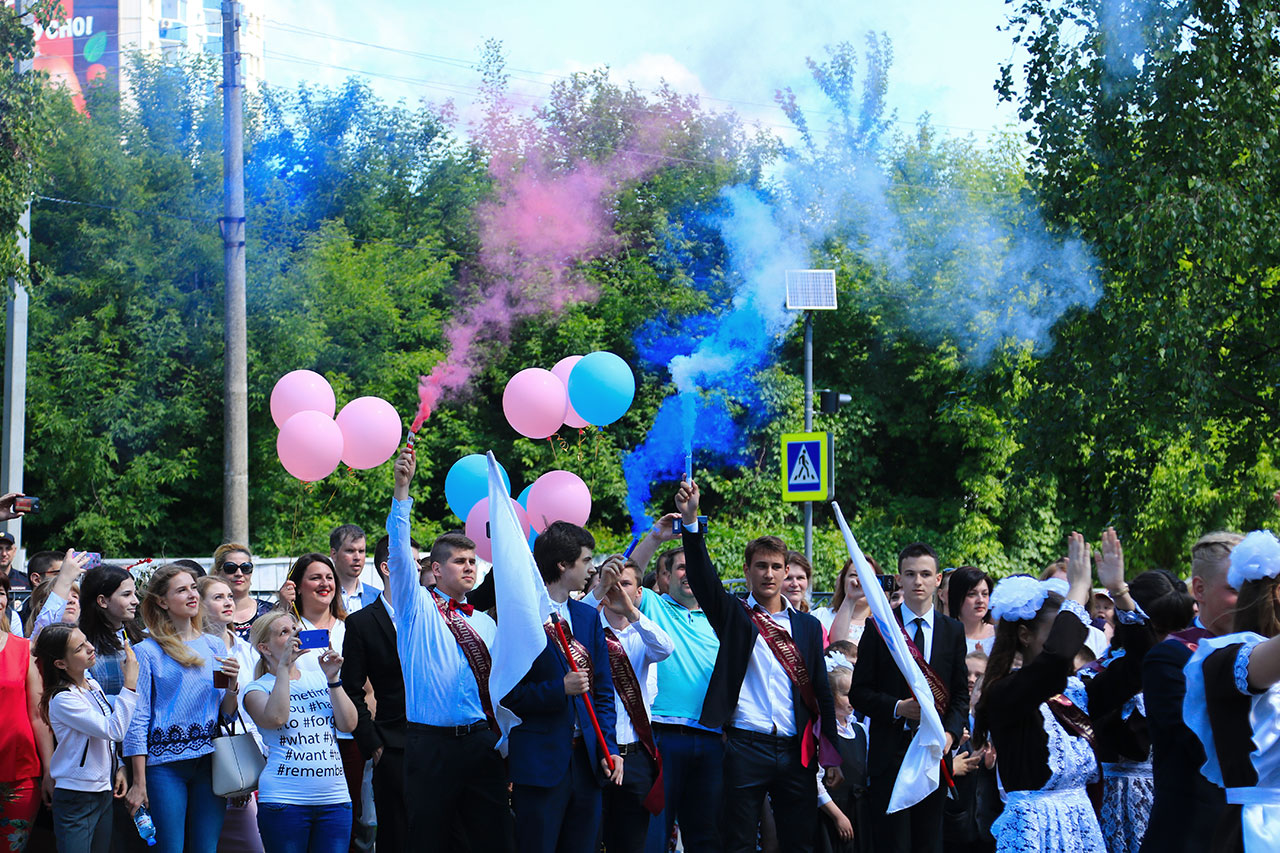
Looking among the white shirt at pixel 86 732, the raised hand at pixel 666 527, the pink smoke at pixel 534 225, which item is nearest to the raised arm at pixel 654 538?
the raised hand at pixel 666 527

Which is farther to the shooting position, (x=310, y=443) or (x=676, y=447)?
(x=676, y=447)

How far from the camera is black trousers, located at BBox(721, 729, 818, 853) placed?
646 cm

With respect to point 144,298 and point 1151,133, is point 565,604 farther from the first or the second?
point 144,298

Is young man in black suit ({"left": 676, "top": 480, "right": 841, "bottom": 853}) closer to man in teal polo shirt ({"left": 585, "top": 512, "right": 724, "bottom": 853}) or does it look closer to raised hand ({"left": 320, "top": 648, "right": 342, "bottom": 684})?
man in teal polo shirt ({"left": 585, "top": 512, "right": 724, "bottom": 853})

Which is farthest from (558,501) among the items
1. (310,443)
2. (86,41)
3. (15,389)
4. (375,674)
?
(86,41)

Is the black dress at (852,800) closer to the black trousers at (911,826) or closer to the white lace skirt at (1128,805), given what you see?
the black trousers at (911,826)

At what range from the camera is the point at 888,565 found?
2555cm

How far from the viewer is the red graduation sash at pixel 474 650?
6234 millimetres

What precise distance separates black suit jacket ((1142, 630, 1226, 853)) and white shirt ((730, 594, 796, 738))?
2281 mm

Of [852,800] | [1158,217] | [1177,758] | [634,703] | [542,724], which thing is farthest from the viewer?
[1158,217]

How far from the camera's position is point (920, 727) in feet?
20.8

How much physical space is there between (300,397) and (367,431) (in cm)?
70

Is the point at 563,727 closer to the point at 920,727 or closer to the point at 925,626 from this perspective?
the point at 920,727

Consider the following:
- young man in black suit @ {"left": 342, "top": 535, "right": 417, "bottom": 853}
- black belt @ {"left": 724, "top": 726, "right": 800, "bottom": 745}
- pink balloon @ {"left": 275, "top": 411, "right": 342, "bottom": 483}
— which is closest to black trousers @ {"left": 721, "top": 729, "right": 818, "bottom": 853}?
black belt @ {"left": 724, "top": 726, "right": 800, "bottom": 745}
